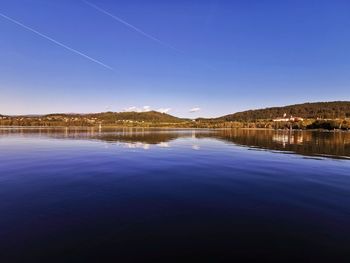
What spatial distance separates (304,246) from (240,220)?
9.61 ft

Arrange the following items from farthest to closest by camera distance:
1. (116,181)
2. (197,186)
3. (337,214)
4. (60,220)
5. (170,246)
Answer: (116,181) < (197,186) < (337,214) < (60,220) < (170,246)

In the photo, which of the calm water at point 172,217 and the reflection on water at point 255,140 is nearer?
the calm water at point 172,217

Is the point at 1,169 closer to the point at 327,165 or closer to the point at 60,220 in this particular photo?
the point at 60,220

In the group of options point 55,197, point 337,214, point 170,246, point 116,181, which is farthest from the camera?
point 116,181

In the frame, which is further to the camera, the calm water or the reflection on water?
the reflection on water

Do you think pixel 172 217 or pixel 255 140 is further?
pixel 255 140

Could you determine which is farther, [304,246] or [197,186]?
[197,186]

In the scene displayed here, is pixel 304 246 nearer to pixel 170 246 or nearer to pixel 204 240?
pixel 204 240

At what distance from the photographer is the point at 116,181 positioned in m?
20.4

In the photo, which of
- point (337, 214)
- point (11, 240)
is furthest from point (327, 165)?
point (11, 240)

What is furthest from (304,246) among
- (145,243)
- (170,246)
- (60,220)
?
(60,220)

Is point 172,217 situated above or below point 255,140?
above

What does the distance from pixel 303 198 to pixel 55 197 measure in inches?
507

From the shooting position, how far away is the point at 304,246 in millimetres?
9984
